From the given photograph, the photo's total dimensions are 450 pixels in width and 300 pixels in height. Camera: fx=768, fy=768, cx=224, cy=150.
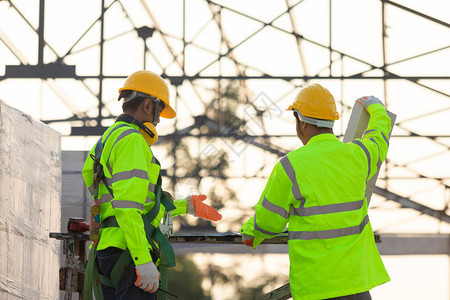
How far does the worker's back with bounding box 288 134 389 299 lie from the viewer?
2881mm

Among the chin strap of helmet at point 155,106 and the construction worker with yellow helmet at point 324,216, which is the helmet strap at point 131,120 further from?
the construction worker with yellow helmet at point 324,216

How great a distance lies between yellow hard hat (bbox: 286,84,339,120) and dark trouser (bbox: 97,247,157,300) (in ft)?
3.02

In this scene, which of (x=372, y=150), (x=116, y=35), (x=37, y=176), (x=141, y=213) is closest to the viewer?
(x=141, y=213)

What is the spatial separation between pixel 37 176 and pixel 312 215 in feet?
10.2

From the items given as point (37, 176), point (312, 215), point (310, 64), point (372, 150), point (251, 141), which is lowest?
point (312, 215)

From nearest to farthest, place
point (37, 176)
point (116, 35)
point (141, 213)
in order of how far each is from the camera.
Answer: point (141, 213) < point (37, 176) < point (116, 35)

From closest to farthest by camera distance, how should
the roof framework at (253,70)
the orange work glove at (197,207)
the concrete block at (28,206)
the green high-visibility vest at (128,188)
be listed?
the green high-visibility vest at (128,188) < the orange work glove at (197,207) < the concrete block at (28,206) < the roof framework at (253,70)

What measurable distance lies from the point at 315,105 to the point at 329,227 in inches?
20.1

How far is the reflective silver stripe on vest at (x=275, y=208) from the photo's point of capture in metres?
3.00

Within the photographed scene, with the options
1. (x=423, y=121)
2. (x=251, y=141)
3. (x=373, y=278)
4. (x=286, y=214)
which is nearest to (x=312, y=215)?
(x=286, y=214)

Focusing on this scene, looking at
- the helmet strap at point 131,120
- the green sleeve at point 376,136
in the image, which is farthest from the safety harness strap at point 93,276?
the green sleeve at point 376,136

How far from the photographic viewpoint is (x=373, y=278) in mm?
2979

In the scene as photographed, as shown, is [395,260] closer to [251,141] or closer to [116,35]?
[251,141]

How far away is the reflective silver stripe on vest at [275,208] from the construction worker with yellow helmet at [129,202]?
17.2 inches
